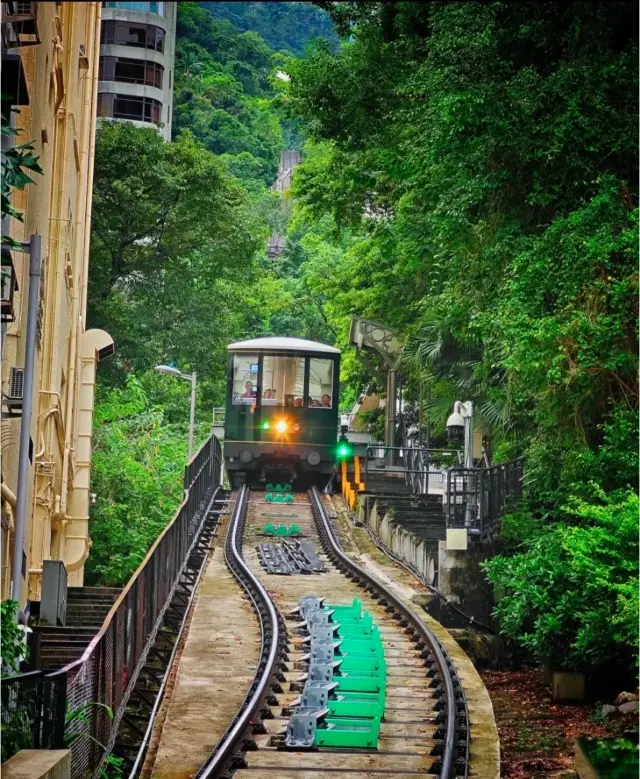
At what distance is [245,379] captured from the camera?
99.6ft

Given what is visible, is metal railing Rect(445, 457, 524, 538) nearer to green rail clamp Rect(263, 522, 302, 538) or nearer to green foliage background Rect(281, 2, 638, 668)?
green foliage background Rect(281, 2, 638, 668)

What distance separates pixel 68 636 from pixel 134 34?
22522 millimetres

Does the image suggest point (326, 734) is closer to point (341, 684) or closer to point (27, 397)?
A: point (341, 684)

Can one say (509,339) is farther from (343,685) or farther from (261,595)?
(261,595)

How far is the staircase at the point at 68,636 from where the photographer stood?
1202cm

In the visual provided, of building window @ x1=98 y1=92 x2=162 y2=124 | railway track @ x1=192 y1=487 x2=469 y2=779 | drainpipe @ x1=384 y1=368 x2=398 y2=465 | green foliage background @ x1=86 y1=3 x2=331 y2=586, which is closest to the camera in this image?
railway track @ x1=192 y1=487 x2=469 y2=779

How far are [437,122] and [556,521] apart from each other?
17.4 ft

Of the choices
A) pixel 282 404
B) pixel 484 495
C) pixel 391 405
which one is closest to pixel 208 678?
pixel 484 495

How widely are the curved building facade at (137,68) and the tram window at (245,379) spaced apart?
7871 millimetres

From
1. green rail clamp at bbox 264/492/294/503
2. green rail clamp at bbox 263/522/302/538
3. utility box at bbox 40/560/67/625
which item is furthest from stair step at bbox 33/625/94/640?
green rail clamp at bbox 264/492/294/503

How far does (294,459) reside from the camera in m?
30.4

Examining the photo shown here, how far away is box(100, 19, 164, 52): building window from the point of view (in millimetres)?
30734

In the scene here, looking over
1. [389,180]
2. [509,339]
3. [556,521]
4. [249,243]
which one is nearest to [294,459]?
[249,243]

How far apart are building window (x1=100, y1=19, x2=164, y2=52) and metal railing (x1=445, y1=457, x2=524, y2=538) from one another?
16.5 m
